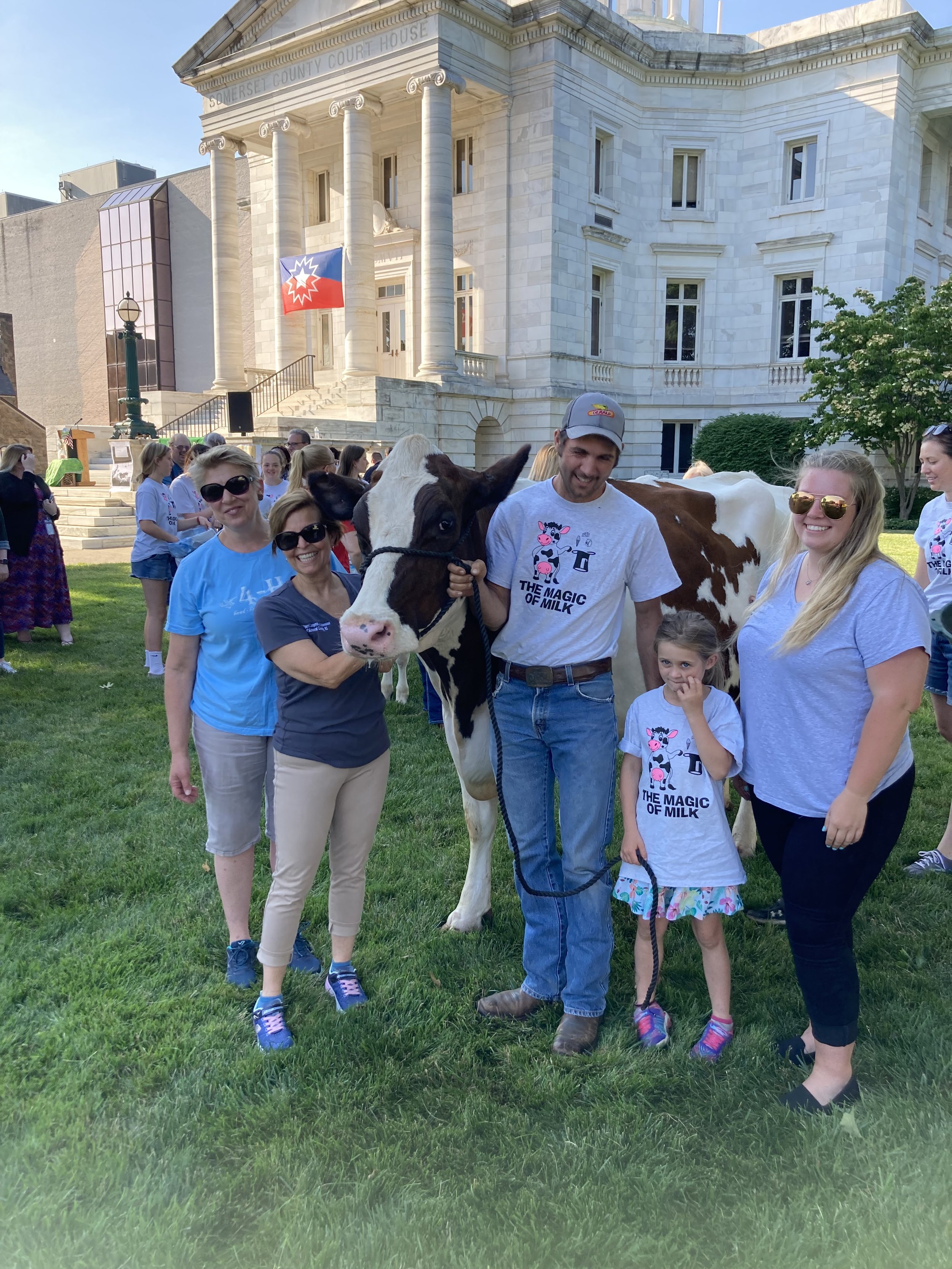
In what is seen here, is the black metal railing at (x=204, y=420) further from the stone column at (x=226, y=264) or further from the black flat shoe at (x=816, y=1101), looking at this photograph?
the black flat shoe at (x=816, y=1101)

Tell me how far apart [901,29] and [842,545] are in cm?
3228

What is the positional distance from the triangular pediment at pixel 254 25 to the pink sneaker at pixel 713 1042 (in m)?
30.7

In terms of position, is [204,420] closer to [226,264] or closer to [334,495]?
[226,264]

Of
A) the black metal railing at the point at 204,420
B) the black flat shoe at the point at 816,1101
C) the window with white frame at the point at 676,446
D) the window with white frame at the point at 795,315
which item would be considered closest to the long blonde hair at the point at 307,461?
the black flat shoe at the point at 816,1101

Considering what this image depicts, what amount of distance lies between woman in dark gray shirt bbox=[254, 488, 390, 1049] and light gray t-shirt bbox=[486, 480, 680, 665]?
1.98 feet

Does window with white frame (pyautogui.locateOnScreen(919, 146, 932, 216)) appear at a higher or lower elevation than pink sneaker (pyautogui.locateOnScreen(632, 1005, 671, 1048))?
higher

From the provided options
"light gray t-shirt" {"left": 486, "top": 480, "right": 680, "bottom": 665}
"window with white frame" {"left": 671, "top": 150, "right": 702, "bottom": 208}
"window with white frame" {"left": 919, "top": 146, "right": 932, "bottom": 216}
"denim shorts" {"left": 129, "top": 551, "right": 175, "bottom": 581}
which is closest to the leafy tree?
"window with white frame" {"left": 919, "top": 146, "right": 932, "bottom": 216}

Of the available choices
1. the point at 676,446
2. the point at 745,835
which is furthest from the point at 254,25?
the point at 745,835

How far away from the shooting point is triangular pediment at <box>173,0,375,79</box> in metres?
27.2

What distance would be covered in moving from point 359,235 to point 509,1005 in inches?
1055

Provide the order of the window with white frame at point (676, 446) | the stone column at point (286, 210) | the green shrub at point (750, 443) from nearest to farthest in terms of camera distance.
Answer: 1. the green shrub at point (750, 443)
2. the stone column at point (286, 210)
3. the window with white frame at point (676, 446)

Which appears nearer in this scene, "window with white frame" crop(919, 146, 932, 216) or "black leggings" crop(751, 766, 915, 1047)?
"black leggings" crop(751, 766, 915, 1047)

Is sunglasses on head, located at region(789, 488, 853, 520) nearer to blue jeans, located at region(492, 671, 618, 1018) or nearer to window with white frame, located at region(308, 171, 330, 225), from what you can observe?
blue jeans, located at region(492, 671, 618, 1018)

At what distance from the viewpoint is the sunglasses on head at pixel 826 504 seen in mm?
2666
